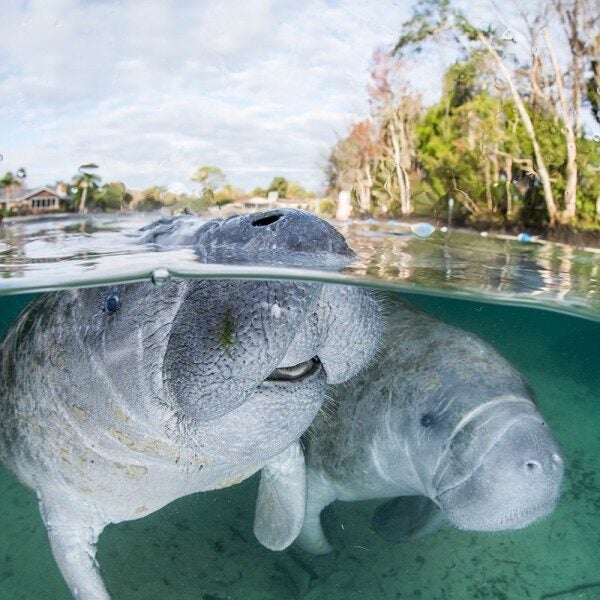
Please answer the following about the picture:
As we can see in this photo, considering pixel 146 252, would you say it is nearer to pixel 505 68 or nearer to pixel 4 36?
pixel 4 36

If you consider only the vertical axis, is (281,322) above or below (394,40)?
below

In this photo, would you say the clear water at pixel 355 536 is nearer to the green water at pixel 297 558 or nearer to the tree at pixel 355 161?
the green water at pixel 297 558

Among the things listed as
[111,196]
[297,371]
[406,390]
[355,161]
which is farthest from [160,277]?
[406,390]

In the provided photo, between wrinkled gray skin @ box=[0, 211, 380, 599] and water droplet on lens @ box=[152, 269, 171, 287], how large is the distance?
4 centimetres

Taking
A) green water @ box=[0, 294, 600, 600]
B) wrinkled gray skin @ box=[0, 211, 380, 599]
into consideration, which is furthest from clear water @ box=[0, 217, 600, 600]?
wrinkled gray skin @ box=[0, 211, 380, 599]

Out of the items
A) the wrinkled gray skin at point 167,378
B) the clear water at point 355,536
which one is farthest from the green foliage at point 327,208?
the wrinkled gray skin at point 167,378

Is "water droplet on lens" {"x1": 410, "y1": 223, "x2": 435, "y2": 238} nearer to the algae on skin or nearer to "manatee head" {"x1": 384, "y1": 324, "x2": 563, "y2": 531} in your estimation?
"manatee head" {"x1": 384, "y1": 324, "x2": 563, "y2": 531}

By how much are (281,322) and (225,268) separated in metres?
0.35

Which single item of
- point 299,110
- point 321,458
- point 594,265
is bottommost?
point 321,458

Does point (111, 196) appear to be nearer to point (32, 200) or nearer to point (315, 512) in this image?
point (32, 200)

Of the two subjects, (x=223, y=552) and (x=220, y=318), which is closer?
(x=220, y=318)

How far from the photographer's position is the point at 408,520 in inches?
184

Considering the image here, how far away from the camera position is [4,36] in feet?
10.3

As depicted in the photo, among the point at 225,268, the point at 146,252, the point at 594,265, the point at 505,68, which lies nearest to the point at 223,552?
the point at 146,252
